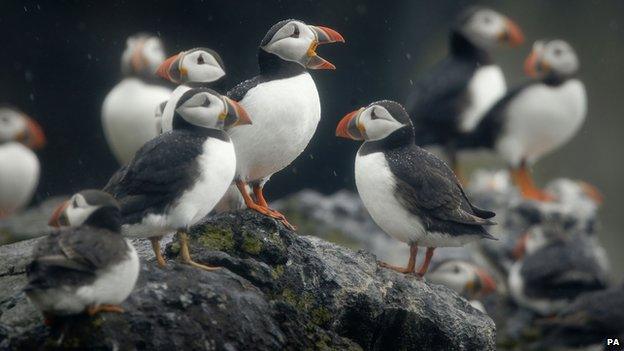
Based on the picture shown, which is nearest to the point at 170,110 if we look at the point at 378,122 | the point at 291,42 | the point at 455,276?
the point at 291,42

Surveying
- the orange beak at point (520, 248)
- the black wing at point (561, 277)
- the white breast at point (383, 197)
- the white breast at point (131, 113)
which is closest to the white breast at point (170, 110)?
the white breast at point (383, 197)

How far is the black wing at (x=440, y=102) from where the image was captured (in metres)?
11.4

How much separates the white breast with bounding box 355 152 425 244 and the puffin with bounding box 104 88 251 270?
821 mm

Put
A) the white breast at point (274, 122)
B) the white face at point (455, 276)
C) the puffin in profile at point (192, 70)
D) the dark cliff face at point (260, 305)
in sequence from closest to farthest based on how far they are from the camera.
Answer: the dark cliff face at point (260, 305)
the white breast at point (274, 122)
the puffin in profile at point (192, 70)
the white face at point (455, 276)

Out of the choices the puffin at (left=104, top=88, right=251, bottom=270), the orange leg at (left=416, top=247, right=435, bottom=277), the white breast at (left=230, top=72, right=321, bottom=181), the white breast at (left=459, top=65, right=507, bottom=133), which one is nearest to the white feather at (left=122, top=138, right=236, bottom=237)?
the puffin at (left=104, top=88, right=251, bottom=270)

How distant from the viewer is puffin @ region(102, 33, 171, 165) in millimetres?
11289

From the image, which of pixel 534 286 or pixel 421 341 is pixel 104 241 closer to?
pixel 421 341

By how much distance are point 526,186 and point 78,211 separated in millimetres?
7917

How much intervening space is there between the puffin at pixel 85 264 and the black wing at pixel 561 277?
5652 millimetres

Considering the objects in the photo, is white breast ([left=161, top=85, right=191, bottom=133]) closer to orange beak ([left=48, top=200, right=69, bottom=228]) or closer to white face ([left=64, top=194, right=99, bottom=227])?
orange beak ([left=48, top=200, right=69, bottom=228])

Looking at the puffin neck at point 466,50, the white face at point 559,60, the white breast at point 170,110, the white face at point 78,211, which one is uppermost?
the white face at point 559,60

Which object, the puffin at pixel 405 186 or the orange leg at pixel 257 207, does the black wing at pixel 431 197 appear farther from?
the orange leg at pixel 257 207

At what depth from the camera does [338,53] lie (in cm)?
1507

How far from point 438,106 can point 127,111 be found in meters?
3.05
